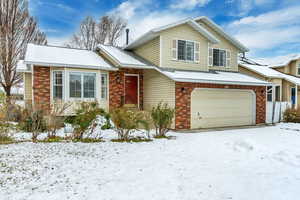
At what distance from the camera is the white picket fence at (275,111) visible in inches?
555

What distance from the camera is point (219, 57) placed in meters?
15.5

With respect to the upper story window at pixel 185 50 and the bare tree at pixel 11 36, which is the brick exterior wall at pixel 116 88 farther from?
the bare tree at pixel 11 36

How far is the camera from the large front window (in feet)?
42.3

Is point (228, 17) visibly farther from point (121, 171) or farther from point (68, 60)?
point (121, 171)

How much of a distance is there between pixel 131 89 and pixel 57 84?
425 cm

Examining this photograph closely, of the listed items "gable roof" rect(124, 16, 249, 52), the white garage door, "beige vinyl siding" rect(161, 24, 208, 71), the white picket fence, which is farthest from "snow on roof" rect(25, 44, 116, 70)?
the white picket fence

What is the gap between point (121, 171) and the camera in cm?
466

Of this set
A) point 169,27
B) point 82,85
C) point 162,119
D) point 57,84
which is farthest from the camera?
point 169,27

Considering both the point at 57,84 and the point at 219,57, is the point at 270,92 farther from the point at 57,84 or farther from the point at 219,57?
the point at 57,84

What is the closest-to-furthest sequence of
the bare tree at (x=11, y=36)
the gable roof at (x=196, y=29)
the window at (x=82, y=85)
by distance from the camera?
the window at (x=82, y=85) < the gable roof at (x=196, y=29) < the bare tree at (x=11, y=36)

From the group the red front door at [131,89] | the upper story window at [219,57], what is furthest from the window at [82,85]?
the upper story window at [219,57]

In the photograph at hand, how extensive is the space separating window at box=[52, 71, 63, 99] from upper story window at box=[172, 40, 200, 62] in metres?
6.38

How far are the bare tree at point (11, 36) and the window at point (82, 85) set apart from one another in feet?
27.6

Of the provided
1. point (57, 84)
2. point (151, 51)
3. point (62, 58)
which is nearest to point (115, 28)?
point (151, 51)
